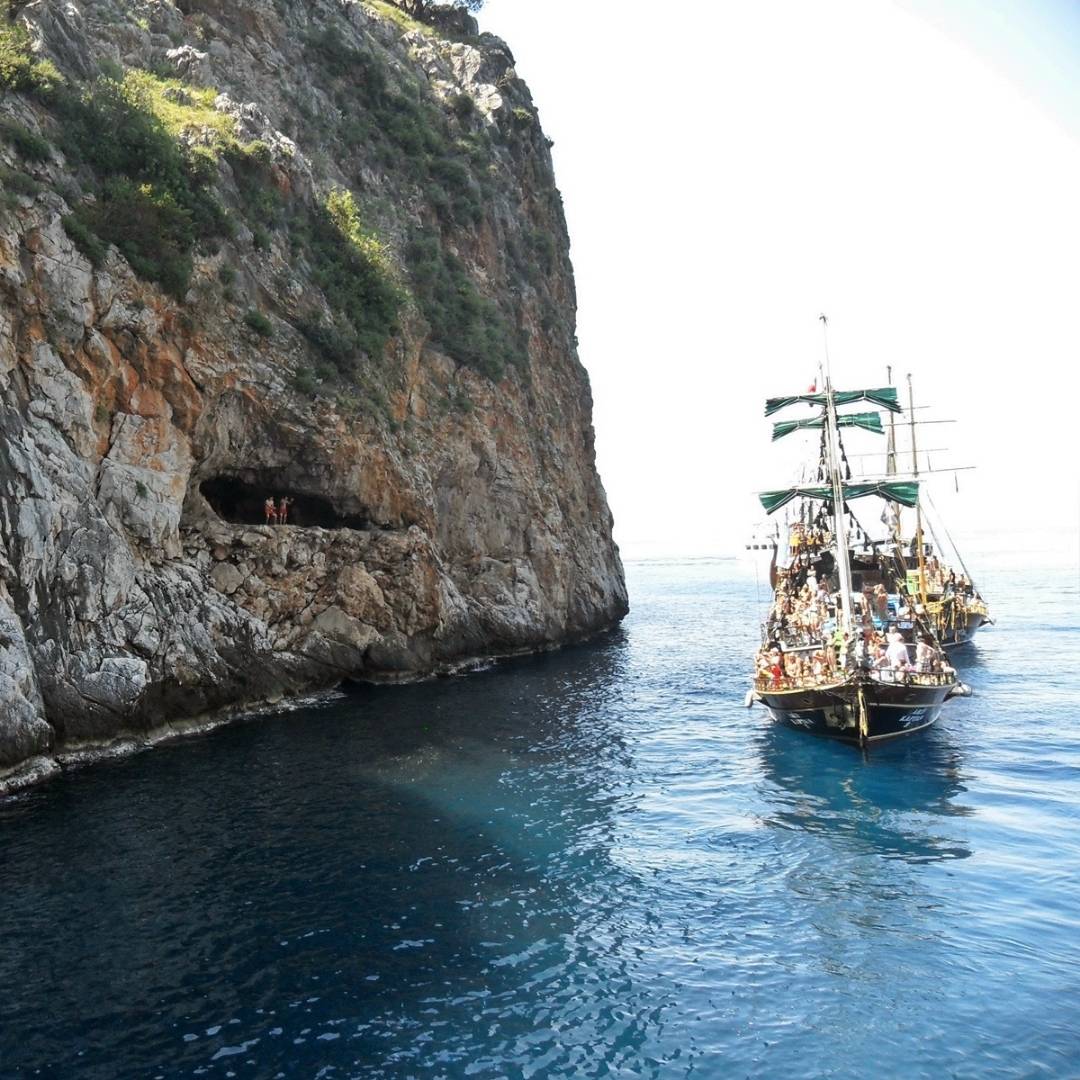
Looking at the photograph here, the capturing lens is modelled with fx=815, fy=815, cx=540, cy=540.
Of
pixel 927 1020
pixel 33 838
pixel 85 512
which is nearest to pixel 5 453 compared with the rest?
pixel 85 512

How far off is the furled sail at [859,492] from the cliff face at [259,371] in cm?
1613

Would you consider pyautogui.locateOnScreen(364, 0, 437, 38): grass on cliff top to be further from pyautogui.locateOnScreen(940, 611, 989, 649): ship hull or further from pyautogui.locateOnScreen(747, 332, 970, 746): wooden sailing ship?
pyautogui.locateOnScreen(940, 611, 989, 649): ship hull

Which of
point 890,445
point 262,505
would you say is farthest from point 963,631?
point 262,505

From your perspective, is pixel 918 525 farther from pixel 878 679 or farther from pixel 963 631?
pixel 878 679

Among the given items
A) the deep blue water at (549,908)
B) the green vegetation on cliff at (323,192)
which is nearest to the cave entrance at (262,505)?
the green vegetation on cliff at (323,192)

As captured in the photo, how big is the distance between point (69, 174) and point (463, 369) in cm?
2199

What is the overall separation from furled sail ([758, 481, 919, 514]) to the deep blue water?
30.3 feet

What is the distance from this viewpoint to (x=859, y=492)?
32.6m

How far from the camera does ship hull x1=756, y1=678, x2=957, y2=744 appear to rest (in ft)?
78.7

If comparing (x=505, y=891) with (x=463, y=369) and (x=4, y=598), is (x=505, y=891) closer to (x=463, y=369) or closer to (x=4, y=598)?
(x=4, y=598)

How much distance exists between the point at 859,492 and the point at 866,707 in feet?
37.7

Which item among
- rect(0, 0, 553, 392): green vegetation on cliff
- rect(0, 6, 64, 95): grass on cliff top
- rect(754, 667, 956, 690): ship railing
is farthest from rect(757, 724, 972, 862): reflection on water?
rect(0, 6, 64, 95): grass on cliff top

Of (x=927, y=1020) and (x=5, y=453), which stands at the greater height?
(x=5, y=453)

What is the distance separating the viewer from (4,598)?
20453mm
